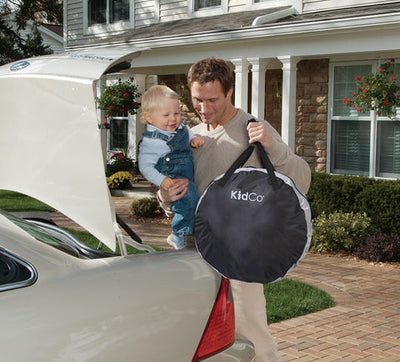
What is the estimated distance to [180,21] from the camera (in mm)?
13602

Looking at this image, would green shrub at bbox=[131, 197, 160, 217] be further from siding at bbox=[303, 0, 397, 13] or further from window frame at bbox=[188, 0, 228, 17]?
window frame at bbox=[188, 0, 228, 17]

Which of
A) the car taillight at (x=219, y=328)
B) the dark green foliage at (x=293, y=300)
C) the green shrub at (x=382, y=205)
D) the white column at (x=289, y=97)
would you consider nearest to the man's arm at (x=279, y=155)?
the car taillight at (x=219, y=328)

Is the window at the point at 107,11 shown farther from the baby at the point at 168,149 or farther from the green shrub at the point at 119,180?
the baby at the point at 168,149

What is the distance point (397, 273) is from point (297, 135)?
4.70 m

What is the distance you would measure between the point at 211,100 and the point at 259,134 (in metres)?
0.35

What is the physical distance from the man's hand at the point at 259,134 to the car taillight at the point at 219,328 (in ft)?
2.40

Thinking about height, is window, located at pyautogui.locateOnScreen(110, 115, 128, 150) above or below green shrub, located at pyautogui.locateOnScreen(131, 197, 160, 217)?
above

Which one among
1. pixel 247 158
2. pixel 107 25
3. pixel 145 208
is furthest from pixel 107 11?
pixel 247 158

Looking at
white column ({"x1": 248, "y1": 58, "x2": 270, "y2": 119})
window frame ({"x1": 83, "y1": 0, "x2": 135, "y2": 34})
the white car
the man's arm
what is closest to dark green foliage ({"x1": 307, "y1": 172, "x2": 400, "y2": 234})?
white column ({"x1": 248, "y1": 58, "x2": 270, "y2": 119})

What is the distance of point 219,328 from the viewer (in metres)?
2.62

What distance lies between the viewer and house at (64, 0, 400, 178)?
947 cm

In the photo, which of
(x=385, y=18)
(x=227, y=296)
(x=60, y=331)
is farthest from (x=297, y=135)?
(x=60, y=331)

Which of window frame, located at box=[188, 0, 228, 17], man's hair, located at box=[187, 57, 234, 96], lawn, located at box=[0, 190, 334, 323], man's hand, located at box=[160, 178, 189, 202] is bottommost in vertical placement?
lawn, located at box=[0, 190, 334, 323]

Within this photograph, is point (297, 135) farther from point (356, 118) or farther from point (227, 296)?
point (227, 296)
